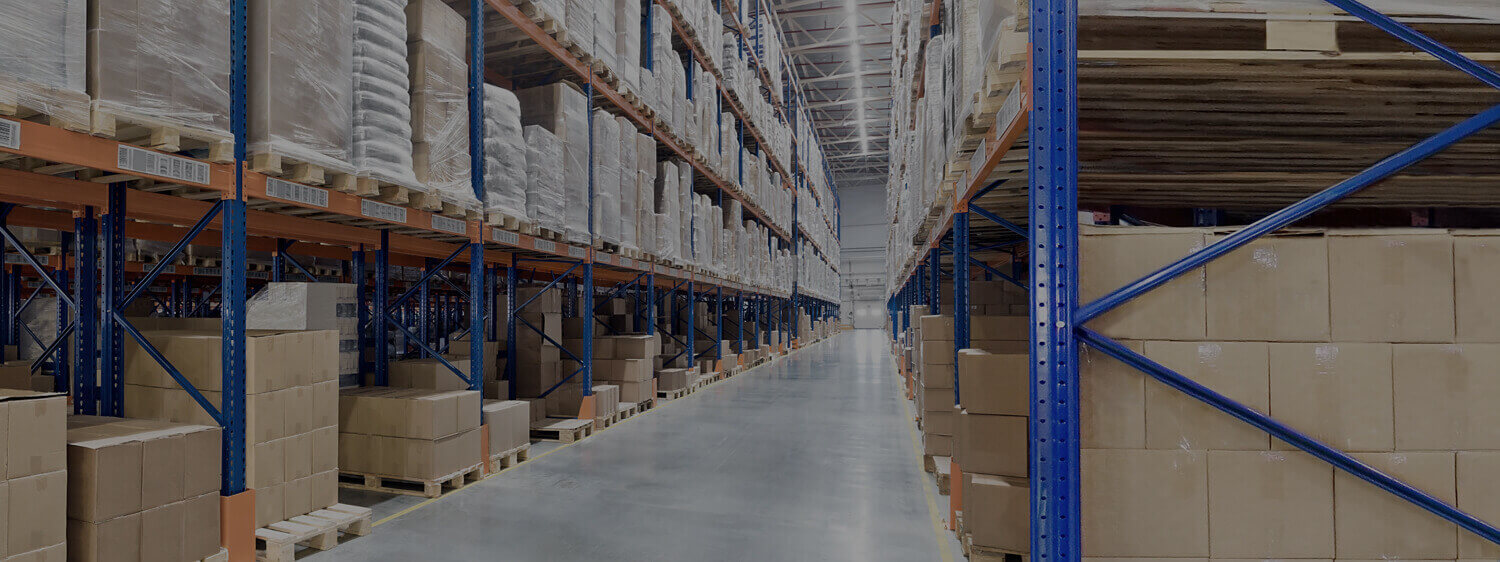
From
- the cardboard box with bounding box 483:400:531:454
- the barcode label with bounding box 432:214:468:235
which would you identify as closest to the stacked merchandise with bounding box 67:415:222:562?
the barcode label with bounding box 432:214:468:235

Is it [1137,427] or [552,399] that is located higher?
[1137,427]

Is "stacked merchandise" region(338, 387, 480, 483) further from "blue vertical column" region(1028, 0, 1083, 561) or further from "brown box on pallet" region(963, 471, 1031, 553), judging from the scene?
"blue vertical column" region(1028, 0, 1083, 561)

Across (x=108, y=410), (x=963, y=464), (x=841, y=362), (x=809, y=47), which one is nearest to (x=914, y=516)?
(x=963, y=464)

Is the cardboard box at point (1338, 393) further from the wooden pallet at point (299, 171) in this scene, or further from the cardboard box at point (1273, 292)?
the wooden pallet at point (299, 171)

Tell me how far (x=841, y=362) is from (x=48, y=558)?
47.2 feet

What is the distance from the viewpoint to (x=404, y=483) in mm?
4934

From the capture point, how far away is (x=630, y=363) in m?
8.48

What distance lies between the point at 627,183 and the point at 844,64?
16176 mm

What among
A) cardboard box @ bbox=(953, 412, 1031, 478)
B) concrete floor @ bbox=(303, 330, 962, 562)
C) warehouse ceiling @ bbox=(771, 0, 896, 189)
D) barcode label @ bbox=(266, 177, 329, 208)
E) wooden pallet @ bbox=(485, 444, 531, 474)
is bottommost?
concrete floor @ bbox=(303, 330, 962, 562)

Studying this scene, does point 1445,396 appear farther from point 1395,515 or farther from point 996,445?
point 996,445

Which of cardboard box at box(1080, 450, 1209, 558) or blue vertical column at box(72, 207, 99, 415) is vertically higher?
blue vertical column at box(72, 207, 99, 415)

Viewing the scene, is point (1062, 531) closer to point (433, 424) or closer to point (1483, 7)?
point (1483, 7)

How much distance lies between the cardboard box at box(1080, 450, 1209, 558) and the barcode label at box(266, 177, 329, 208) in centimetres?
383

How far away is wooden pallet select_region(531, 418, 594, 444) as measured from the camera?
668 cm
